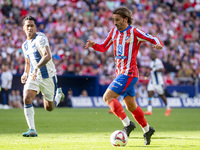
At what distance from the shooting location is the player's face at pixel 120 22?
7.15m

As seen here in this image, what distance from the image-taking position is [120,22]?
7.16 metres

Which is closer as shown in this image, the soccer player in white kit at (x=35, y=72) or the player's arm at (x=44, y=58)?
the player's arm at (x=44, y=58)

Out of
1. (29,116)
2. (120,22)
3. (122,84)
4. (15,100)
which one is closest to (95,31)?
(15,100)

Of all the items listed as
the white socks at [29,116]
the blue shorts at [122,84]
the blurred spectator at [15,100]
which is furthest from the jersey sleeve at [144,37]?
the blurred spectator at [15,100]

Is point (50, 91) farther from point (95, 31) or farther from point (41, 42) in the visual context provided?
point (95, 31)

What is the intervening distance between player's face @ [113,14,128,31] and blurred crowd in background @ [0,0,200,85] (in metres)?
12.4

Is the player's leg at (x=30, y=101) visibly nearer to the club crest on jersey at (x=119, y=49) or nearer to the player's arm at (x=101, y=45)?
the player's arm at (x=101, y=45)

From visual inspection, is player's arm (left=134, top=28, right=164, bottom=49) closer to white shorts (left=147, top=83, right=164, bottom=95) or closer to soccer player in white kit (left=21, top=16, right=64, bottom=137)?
soccer player in white kit (left=21, top=16, right=64, bottom=137)

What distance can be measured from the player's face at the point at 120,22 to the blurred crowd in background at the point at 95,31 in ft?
40.8

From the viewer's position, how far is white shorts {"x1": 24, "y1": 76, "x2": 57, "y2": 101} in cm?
830

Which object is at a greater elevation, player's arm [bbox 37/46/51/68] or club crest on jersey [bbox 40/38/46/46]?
club crest on jersey [bbox 40/38/46/46]

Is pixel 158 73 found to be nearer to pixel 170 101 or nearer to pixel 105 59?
pixel 170 101

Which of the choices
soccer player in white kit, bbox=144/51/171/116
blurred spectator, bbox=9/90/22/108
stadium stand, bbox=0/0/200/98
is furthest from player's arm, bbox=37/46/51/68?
blurred spectator, bbox=9/90/22/108

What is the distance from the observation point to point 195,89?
2141cm
